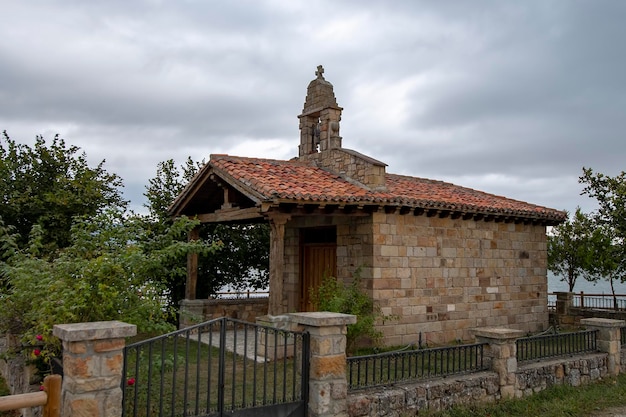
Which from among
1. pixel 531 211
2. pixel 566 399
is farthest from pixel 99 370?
pixel 531 211

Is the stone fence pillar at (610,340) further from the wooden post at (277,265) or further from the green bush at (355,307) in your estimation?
the wooden post at (277,265)

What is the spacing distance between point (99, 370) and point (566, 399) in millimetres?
6886

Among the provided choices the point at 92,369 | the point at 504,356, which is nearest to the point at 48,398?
the point at 92,369

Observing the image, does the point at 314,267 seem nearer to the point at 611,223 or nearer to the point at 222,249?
the point at 222,249

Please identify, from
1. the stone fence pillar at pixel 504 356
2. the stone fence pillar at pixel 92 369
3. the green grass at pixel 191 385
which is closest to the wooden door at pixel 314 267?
the green grass at pixel 191 385

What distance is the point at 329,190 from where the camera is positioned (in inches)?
403

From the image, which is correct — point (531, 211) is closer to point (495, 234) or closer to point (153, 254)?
point (495, 234)

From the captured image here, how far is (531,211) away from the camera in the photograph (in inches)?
516

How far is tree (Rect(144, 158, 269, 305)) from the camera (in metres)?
15.0

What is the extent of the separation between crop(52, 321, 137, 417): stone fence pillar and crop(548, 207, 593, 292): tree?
1642 cm

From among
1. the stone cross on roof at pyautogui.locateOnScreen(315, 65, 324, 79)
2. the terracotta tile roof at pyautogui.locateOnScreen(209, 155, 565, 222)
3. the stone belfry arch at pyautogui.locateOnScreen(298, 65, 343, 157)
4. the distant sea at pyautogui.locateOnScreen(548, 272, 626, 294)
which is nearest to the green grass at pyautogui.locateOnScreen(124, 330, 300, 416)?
the terracotta tile roof at pyautogui.locateOnScreen(209, 155, 565, 222)

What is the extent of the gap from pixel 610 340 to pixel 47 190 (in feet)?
42.8

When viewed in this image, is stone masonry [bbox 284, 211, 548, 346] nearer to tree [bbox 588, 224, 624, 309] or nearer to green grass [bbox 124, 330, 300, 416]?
green grass [bbox 124, 330, 300, 416]

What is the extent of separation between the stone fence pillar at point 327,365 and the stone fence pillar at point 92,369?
2189 mm
